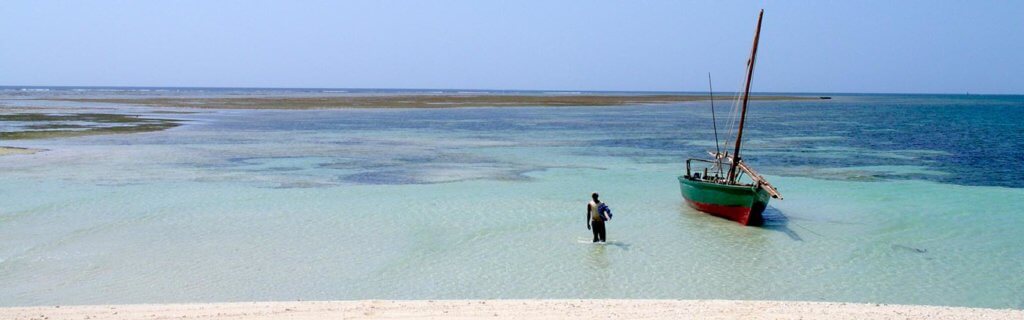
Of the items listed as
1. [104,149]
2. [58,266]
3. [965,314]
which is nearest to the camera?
[965,314]

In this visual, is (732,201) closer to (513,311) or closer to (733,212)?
(733,212)

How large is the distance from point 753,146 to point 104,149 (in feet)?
85.2

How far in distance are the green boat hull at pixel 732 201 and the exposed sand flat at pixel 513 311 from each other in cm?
658

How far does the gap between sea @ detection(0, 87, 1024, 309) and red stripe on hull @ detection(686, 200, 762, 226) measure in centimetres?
23

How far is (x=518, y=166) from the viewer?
27.9m

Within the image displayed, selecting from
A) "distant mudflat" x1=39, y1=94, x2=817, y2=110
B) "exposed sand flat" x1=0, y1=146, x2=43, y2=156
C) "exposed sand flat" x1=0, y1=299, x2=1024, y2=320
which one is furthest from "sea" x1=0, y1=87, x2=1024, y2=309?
"distant mudflat" x1=39, y1=94, x2=817, y2=110

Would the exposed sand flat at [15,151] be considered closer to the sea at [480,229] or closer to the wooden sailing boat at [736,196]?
the sea at [480,229]

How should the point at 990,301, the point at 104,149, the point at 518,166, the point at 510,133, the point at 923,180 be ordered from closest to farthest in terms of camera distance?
the point at 990,301, the point at 923,180, the point at 518,166, the point at 104,149, the point at 510,133

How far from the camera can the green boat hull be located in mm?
16969

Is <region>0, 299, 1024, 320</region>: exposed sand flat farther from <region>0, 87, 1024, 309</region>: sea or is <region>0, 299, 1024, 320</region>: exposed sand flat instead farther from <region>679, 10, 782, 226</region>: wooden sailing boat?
<region>679, 10, 782, 226</region>: wooden sailing boat

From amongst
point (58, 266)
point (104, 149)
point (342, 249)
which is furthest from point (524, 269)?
point (104, 149)

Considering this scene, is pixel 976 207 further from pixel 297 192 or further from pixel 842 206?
pixel 297 192

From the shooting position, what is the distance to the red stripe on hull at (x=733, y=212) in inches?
673

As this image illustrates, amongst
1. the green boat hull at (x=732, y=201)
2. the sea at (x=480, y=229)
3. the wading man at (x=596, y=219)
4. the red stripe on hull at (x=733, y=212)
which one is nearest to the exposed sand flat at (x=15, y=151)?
the sea at (x=480, y=229)
